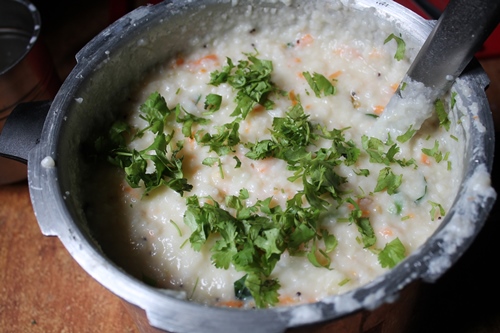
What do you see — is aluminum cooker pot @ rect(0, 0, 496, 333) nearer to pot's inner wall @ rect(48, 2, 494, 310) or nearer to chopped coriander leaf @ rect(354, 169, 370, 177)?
pot's inner wall @ rect(48, 2, 494, 310)

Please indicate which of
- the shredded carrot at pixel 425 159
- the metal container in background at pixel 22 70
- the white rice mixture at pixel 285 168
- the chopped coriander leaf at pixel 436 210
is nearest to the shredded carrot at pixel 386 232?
the white rice mixture at pixel 285 168

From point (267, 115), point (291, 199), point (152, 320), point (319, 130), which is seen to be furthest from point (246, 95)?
point (152, 320)

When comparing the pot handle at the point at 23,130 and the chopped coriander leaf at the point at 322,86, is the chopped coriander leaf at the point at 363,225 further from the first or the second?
the pot handle at the point at 23,130

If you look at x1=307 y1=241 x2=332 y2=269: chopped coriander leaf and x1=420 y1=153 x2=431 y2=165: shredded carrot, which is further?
x1=420 y1=153 x2=431 y2=165: shredded carrot

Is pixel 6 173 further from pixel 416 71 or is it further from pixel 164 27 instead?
pixel 416 71

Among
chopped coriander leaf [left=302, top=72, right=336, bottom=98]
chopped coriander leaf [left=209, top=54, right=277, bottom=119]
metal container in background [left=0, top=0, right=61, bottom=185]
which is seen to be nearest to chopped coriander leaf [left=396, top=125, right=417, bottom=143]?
chopped coriander leaf [left=302, top=72, right=336, bottom=98]

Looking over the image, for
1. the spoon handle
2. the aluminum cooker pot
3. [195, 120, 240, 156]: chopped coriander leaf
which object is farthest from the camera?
[195, 120, 240, 156]: chopped coriander leaf

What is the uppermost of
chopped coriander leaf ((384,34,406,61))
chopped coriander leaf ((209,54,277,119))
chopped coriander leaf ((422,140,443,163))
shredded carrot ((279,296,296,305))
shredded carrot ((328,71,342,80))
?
chopped coriander leaf ((384,34,406,61))
